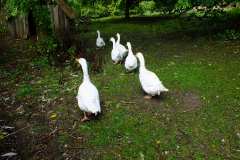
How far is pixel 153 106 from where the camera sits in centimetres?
791

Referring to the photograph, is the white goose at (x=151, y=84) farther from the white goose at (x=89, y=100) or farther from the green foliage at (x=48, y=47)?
the green foliage at (x=48, y=47)

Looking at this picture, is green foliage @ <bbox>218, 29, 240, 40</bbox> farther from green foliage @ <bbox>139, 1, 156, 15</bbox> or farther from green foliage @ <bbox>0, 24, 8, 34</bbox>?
green foliage @ <bbox>139, 1, 156, 15</bbox>

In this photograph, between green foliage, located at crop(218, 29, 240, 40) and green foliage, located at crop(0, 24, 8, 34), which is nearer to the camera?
green foliage, located at crop(218, 29, 240, 40)

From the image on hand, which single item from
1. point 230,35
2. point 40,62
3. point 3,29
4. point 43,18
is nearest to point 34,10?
point 43,18

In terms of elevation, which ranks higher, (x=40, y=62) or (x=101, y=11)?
(x=101, y=11)

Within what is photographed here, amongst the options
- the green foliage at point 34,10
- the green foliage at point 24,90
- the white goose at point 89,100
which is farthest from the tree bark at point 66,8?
the white goose at point 89,100

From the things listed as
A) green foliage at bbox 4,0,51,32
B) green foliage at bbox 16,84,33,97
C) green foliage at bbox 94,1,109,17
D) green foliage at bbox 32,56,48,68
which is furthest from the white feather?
green foliage at bbox 94,1,109,17

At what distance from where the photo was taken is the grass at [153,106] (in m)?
6.66

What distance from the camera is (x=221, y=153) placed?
21.2 ft

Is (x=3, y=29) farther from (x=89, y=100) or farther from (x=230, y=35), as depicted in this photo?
(x=89, y=100)

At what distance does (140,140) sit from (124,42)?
269 inches

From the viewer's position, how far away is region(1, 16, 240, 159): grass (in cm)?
666

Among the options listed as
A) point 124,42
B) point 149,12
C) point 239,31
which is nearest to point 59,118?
point 124,42

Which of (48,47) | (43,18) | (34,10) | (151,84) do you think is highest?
(34,10)
